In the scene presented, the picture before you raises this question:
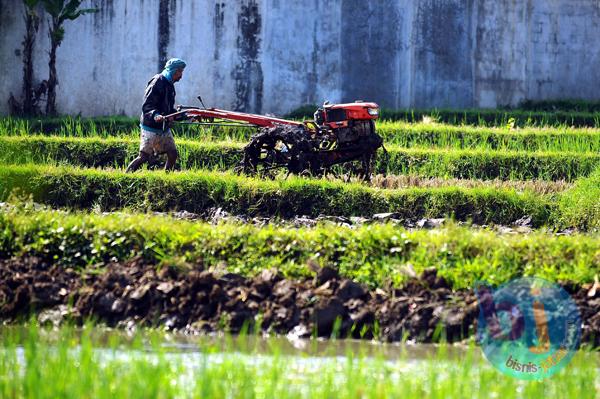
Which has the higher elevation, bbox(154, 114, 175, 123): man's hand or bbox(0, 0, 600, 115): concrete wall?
bbox(0, 0, 600, 115): concrete wall

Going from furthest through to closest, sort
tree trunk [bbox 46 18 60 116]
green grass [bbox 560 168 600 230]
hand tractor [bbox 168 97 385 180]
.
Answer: tree trunk [bbox 46 18 60 116] → hand tractor [bbox 168 97 385 180] → green grass [bbox 560 168 600 230]

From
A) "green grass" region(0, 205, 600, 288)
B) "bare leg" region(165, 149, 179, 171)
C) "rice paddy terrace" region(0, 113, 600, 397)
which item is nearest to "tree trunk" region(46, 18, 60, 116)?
"bare leg" region(165, 149, 179, 171)

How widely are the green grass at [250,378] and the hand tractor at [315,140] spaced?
20.9 ft

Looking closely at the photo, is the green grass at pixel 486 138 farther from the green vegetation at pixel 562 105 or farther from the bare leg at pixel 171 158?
the bare leg at pixel 171 158

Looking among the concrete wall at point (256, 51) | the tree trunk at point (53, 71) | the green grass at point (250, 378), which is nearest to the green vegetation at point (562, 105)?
the concrete wall at point (256, 51)

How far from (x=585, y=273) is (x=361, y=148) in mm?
5055

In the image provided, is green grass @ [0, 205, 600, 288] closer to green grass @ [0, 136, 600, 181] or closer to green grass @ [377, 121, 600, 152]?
green grass @ [0, 136, 600, 181]

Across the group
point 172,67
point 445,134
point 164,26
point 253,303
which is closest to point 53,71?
point 164,26

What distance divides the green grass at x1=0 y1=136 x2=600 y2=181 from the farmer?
53.6 inches

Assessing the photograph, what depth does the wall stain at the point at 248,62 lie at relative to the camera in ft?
66.3

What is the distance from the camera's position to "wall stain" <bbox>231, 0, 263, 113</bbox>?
66.3 feet

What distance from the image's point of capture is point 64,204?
525 inches

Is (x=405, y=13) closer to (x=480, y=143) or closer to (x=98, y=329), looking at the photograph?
(x=480, y=143)

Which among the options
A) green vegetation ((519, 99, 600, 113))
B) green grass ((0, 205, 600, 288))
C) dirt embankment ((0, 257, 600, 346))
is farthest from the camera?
green vegetation ((519, 99, 600, 113))
